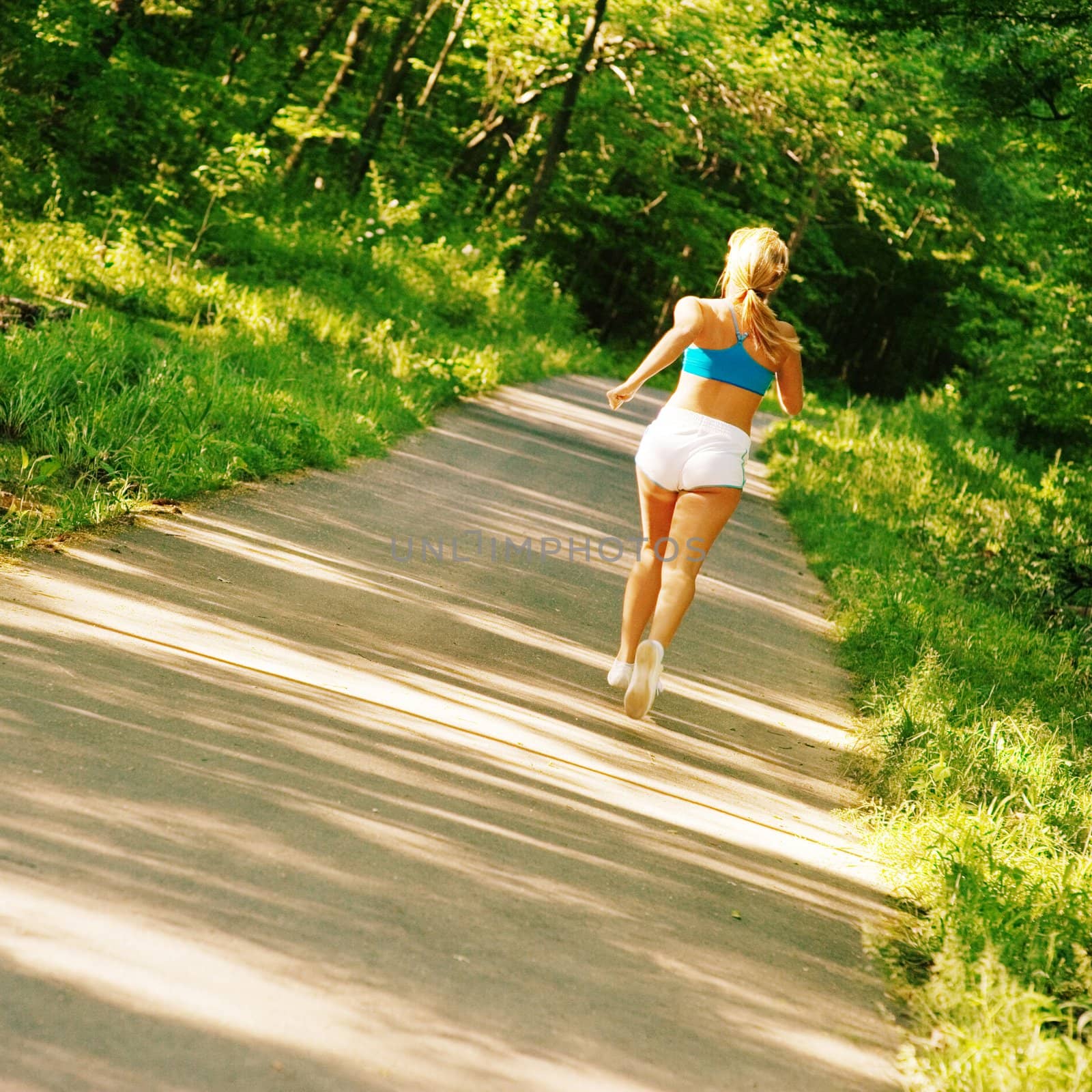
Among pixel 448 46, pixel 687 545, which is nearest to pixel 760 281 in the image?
pixel 687 545

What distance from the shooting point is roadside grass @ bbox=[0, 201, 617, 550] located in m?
7.71

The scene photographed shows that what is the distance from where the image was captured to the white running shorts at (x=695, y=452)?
239 inches

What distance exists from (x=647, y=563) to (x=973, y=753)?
165 centimetres

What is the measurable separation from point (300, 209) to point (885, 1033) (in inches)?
892

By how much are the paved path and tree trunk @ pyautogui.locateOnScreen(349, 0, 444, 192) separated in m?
24.4

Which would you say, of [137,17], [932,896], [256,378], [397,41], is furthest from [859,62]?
[932,896]

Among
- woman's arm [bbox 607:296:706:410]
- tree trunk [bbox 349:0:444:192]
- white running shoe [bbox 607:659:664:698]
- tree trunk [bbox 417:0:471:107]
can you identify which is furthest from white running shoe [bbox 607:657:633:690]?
tree trunk [bbox 417:0:471:107]

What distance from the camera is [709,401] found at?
20.1ft

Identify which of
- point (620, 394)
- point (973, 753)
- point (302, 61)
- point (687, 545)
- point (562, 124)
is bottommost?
point (973, 753)

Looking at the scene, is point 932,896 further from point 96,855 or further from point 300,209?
point 300,209

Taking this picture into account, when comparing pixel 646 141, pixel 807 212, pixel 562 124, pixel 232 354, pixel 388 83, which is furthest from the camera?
pixel 807 212

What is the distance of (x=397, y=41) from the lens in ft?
99.6

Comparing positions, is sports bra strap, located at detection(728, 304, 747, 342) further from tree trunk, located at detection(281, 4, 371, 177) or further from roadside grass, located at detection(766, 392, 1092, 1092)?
tree trunk, located at detection(281, 4, 371, 177)

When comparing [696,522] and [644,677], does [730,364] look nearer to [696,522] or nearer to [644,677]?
[696,522]
